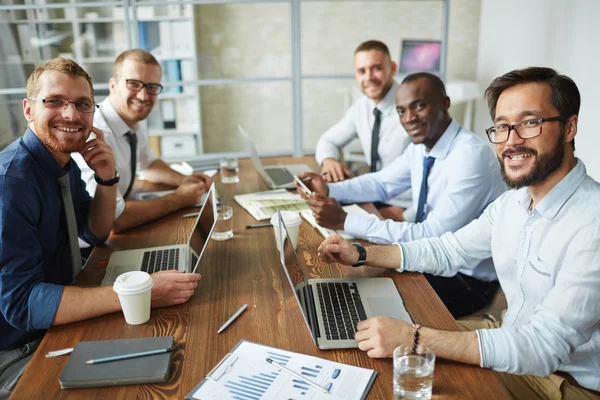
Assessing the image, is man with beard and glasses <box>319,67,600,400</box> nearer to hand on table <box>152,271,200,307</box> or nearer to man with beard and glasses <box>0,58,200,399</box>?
hand on table <box>152,271,200,307</box>

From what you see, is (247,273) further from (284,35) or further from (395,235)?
(284,35)

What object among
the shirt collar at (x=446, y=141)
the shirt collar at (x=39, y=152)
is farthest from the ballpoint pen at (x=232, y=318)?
the shirt collar at (x=446, y=141)

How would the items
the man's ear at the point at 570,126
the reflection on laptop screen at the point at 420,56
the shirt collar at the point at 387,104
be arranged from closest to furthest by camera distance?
the man's ear at the point at 570,126 → the shirt collar at the point at 387,104 → the reflection on laptop screen at the point at 420,56

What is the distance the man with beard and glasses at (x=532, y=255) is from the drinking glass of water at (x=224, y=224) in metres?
0.43

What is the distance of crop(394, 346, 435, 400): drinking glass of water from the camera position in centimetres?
101

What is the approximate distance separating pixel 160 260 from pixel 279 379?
0.77m

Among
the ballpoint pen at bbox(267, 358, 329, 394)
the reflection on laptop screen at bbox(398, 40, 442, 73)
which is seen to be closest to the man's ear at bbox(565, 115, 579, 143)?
the ballpoint pen at bbox(267, 358, 329, 394)

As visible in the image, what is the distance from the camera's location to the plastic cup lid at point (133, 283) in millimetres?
1252

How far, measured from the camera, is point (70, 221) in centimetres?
165

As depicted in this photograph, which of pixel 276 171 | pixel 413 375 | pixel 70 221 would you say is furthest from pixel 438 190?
pixel 70 221

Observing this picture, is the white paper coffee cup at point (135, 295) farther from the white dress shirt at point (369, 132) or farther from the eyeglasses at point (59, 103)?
the white dress shirt at point (369, 132)

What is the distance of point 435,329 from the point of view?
1.21 metres

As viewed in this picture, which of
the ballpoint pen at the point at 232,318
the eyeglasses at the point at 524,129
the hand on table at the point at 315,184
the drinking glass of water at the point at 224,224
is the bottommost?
the ballpoint pen at the point at 232,318

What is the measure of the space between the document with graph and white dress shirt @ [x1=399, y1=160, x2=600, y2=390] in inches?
12.0
